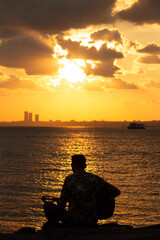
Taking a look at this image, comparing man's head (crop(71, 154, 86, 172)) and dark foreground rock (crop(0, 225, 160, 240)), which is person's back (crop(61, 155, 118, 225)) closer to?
man's head (crop(71, 154, 86, 172))

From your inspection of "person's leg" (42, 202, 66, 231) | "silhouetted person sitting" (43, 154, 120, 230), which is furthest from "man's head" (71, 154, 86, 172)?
"person's leg" (42, 202, 66, 231)

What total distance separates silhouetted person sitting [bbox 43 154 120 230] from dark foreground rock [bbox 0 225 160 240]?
0.24 metres

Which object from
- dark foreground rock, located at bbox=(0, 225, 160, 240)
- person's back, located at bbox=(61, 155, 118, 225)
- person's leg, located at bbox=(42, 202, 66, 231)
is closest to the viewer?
dark foreground rock, located at bbox=(0, 225, 160, 240)

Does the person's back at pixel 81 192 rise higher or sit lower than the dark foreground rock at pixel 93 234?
higher

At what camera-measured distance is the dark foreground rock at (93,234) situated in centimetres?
803

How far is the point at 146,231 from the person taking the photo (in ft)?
29.3

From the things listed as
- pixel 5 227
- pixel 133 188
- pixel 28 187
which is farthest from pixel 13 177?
pixel 5 227

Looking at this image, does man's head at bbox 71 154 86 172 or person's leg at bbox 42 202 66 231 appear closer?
man's head at bbox 71 154 86 172

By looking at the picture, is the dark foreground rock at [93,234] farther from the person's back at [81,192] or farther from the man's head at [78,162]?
the man's head at [78,162]

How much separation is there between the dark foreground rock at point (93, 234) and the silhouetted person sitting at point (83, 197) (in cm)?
24

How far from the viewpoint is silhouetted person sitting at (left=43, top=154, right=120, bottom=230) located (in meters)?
8.22

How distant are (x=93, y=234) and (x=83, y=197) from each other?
891mm

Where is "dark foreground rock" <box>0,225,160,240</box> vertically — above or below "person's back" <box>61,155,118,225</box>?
below

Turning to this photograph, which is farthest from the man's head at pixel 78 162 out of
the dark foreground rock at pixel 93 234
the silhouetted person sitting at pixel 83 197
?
the dark foreground rock at pixel 93 234
